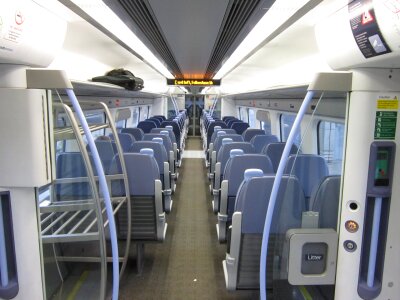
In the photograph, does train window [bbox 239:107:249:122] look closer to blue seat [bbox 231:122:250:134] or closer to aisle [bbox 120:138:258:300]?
blue seat [bbox 231:122:250:134]

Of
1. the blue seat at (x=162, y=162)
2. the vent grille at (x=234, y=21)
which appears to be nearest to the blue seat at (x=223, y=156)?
the blue seat at (x=162, y=162)

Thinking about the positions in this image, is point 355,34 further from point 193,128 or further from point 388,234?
point 193,128

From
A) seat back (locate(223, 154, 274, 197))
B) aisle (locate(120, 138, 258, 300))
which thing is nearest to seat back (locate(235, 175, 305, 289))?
aisle (locate(120, 138, 258, 300))

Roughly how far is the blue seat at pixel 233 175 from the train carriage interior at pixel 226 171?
0.05ft

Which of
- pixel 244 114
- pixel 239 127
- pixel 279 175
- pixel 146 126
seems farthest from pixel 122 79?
pixel 244 114

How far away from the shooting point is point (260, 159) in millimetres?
3947

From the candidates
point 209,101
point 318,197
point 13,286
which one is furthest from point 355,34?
point 209,101

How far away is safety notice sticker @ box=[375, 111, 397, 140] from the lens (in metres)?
1.79

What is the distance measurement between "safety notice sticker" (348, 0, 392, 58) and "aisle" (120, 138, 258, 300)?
2.77 metres

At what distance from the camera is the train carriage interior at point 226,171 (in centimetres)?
177

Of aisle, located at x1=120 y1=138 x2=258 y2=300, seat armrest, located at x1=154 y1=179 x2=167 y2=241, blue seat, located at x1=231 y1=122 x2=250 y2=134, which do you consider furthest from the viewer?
blue seat, located at x1=231 y1=122 x2=250 y2=134

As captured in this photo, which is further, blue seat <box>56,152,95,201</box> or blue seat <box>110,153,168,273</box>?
blue seat <box>110,153,168,273</box>

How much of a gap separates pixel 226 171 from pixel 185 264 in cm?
124

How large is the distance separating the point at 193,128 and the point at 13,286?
17.3 m
